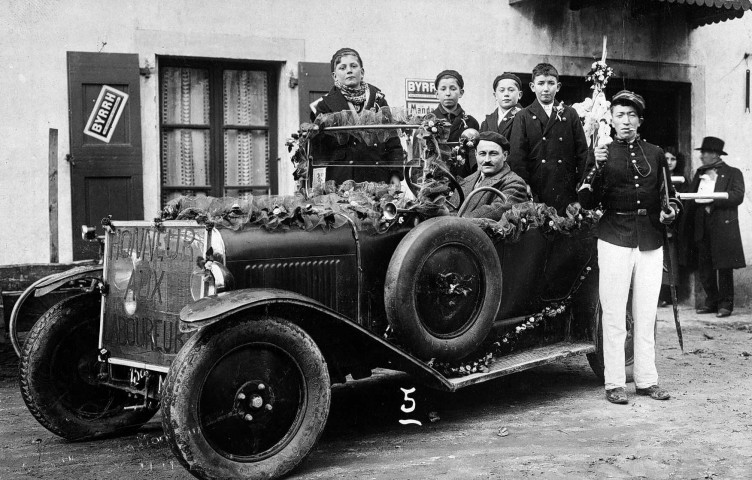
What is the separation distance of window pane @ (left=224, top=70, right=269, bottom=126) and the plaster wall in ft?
0.74

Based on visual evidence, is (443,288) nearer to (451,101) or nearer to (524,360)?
(524,360)

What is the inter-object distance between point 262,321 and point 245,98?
4910mm

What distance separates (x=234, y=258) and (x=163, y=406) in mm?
873

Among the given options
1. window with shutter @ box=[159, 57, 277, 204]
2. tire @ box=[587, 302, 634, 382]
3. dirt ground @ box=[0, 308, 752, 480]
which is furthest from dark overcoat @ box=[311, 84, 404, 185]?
window with shutter @ box=[159, 57, 277, 204]

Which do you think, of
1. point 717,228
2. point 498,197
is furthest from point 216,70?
point 717,228

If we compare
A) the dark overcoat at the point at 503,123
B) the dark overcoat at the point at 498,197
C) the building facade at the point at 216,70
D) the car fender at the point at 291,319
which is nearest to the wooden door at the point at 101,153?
the building facade at the point at 216,70

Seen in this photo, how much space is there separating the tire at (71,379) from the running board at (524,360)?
6.60ft

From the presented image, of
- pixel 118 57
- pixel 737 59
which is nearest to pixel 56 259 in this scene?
pixel 118 57

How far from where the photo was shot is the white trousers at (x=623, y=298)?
19.6ft

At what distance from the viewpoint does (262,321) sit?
14.2ft

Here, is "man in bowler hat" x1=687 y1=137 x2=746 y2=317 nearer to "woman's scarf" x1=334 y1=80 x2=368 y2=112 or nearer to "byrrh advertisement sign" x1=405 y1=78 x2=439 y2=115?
"byrrh advertisement sign" x1=405 y1=78 x2=439 y2=115

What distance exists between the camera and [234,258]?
4570 millimetres

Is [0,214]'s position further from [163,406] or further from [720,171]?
[720,171]

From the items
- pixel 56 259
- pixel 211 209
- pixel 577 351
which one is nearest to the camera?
pixel 211 209
